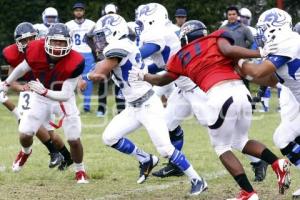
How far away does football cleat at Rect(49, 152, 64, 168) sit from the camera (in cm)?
842

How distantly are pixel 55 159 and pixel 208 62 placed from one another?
2755 mm

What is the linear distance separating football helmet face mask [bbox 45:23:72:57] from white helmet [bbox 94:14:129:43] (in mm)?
331

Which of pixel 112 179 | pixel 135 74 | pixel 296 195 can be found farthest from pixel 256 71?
pixel 112 179

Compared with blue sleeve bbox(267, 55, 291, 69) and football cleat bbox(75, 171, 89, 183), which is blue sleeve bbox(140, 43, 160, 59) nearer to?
football cleat bbox(75, 171, 89, 183)

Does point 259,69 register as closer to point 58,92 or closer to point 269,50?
point 269,50

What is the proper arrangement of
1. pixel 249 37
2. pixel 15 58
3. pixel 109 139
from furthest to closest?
pixel 249 37 < pixel 15 58 < pixel 109 139

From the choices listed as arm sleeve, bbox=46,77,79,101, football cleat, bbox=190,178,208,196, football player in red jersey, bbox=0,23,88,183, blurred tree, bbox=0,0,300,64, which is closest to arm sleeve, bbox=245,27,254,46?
football player in red jersey, bbox=0,23,88,183

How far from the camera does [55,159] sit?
8445 millimetres

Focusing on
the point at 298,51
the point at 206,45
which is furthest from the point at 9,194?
the point at 298,51

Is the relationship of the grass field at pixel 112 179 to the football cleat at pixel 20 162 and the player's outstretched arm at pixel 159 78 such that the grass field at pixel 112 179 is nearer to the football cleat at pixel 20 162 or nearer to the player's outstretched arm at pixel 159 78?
the football cleat at pixel 20 162

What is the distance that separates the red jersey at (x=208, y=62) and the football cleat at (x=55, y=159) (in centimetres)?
251

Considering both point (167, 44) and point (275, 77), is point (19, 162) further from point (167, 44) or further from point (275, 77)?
point (275, 77)

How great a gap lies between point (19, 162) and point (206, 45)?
2.74m

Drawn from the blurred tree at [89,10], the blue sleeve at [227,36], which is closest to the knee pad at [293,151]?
the blue sleeve at [227,36]
